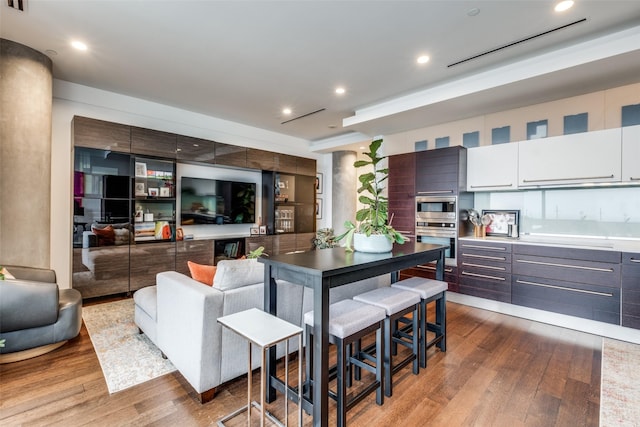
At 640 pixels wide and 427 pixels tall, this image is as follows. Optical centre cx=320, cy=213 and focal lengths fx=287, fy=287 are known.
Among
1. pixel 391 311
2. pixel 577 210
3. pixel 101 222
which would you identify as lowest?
pixel 391 311

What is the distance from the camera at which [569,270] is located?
307 cm

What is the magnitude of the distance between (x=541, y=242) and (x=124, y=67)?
528 centimetres

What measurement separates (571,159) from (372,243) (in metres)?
2.79

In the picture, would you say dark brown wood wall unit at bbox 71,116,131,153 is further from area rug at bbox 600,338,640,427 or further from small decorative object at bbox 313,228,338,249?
area rug at bbox 600,338,640,427

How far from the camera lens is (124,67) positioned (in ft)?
11.1

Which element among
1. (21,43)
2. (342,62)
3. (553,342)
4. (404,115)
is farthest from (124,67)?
(553,342)

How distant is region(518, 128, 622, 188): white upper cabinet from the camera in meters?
3.01

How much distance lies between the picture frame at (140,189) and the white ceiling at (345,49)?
1.32 metres

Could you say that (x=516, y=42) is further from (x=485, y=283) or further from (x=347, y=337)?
(x=347, y=337)

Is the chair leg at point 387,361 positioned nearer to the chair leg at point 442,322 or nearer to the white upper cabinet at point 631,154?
the chair leg at point 442,322

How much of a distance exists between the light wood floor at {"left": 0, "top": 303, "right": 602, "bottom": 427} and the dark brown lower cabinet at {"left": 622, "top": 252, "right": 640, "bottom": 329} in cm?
→ 50

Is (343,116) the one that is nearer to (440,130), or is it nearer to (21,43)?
(440,130)

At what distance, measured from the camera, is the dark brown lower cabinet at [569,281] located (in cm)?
285

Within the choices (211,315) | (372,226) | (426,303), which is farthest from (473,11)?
(211,315)
